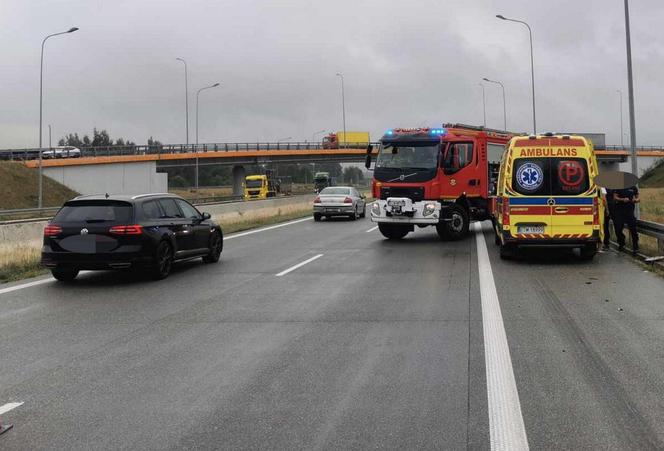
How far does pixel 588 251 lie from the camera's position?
13.5 m

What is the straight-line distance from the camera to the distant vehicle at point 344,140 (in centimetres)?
7725

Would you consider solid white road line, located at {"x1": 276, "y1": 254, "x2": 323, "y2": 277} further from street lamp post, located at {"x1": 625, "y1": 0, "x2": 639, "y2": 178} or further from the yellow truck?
the yellow truck

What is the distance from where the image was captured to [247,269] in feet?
42.2

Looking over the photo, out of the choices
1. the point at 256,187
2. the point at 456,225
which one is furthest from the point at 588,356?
the point at 256,187

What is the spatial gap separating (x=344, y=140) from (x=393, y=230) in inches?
2350

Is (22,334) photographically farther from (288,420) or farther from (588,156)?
(588,156)

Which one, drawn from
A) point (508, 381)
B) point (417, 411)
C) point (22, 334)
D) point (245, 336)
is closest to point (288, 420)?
point (417, 411)

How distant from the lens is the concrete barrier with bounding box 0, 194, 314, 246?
1630 centimetres

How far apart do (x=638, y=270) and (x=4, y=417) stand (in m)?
10.9

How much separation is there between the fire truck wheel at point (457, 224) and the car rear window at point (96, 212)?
9740 mm

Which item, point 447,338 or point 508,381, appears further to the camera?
Result: point 447,338

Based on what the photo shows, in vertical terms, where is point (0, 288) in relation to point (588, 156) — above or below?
below

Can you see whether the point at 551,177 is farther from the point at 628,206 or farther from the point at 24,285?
the point at 24,285

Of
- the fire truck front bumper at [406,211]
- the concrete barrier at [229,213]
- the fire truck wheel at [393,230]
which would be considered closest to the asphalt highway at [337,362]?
the concrete barrier at [229,213]
